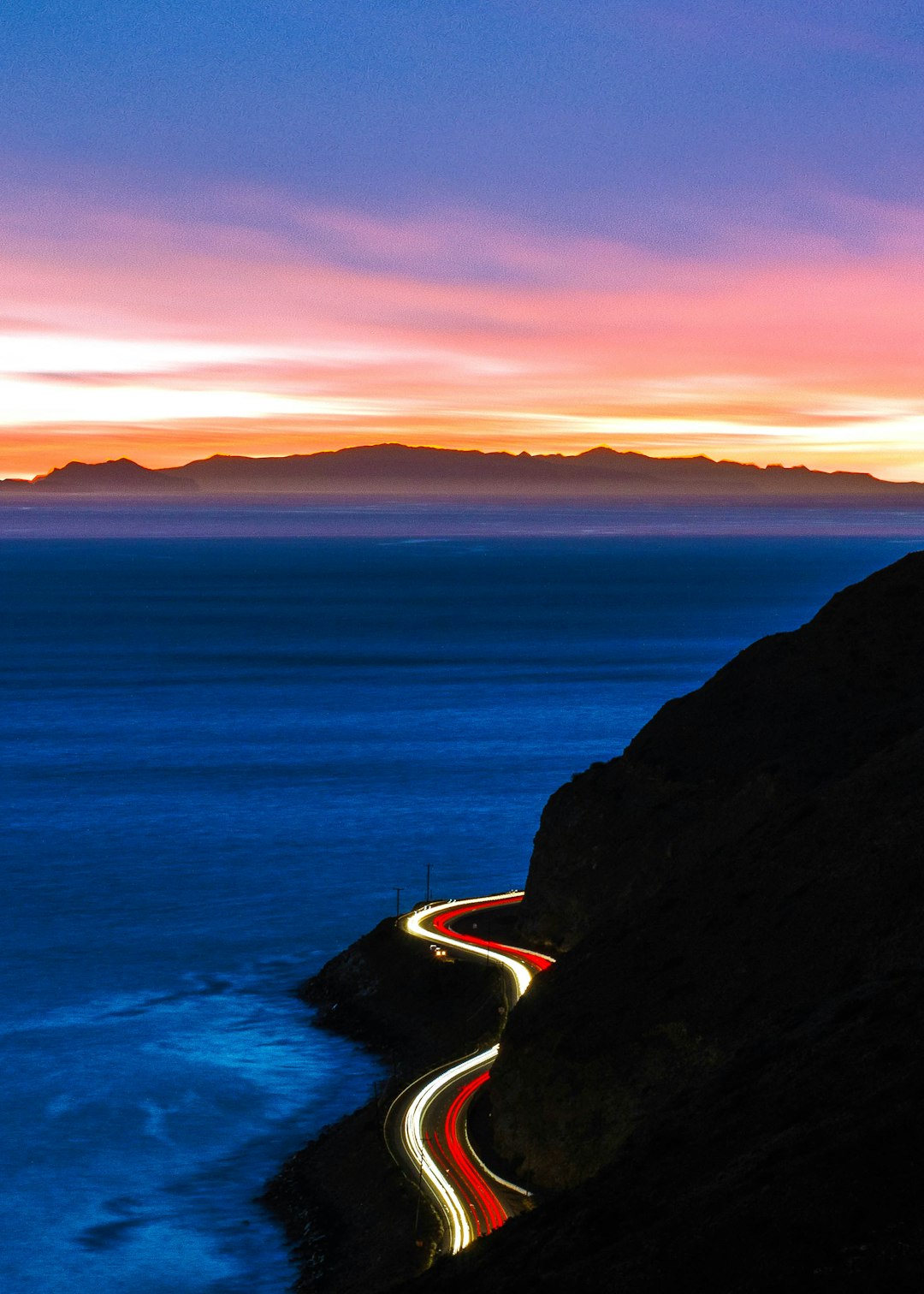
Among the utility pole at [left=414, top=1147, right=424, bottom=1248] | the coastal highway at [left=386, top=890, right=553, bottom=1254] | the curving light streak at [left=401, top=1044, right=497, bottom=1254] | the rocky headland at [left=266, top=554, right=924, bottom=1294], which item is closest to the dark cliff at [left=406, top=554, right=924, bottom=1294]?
the rocky headland at [left=266, top=554, right=924, bottom=1294]

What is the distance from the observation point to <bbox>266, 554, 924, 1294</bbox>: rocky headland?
25.5 meters

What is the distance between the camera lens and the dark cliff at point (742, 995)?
25453mm

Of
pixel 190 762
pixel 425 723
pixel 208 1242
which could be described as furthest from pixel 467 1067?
pixel 425 723

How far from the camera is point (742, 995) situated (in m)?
39.9

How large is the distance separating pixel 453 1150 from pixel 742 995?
27.2 feet

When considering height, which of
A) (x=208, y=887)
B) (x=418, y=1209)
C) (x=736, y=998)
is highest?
(x=736, y=998)

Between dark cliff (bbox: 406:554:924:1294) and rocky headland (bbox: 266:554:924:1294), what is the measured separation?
73mm

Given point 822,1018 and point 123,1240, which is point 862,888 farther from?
point 123,1240

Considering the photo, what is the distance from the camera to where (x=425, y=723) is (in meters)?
129

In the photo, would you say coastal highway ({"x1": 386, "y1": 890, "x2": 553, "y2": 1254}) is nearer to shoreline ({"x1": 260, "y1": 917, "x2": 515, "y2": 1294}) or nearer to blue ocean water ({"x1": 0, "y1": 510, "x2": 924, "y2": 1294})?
shoreline ({"x1": 260, "y1": 917, "x2": 515, "y2": 1294})

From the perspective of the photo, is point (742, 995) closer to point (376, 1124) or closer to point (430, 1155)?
point (430, 1155)

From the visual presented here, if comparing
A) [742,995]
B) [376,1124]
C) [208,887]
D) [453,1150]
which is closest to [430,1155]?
[453,1150]

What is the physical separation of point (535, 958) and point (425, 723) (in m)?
73.9

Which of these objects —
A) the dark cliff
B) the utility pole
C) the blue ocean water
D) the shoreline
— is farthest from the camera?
the blue ocean water
